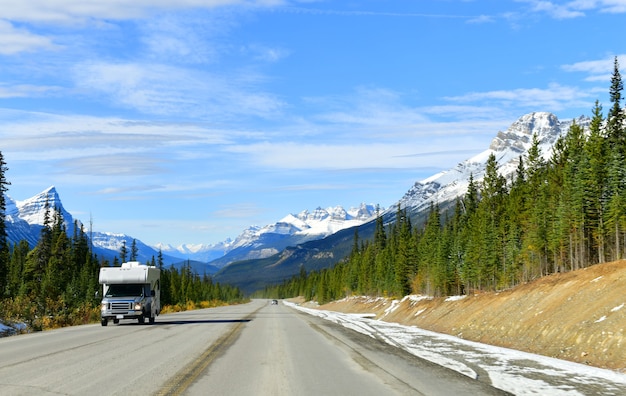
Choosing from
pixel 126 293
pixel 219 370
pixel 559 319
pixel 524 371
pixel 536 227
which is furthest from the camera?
pixel 536 227

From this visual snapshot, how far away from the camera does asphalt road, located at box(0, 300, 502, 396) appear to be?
10.9 meters

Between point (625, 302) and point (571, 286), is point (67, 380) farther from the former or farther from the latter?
point (571, 286)

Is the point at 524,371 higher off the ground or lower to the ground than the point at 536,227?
lower

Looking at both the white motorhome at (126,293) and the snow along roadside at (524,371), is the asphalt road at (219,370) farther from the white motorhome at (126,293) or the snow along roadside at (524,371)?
the white motorhome at (126,293)

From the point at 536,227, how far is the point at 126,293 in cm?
5135

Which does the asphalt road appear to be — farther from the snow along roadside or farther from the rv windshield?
the rv windshield

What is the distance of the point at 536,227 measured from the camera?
71062 millimetres

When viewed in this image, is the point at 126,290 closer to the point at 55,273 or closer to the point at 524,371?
the point at 524,371

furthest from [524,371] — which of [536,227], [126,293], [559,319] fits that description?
[536,227]

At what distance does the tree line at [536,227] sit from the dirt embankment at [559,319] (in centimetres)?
2424

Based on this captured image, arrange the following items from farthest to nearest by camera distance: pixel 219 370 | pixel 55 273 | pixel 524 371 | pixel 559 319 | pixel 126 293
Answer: pixel 55 273
pixel 126 293
pixel 559 319
pixel 524 371
pixel 219 370

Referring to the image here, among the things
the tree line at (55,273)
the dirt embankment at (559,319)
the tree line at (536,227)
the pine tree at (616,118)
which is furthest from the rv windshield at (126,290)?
the pine tree at (616,118)

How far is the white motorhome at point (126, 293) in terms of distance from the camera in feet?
114

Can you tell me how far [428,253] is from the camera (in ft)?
319
